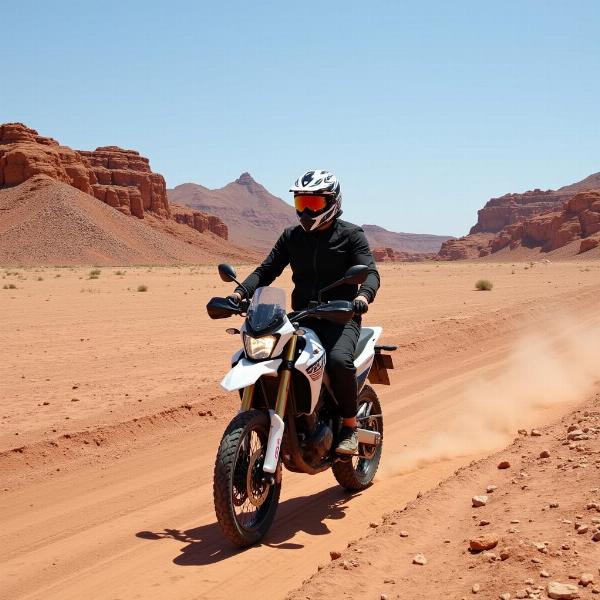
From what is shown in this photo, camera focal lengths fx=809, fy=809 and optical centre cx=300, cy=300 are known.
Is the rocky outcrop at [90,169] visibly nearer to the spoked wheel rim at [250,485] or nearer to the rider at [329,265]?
the rider at [329,265]

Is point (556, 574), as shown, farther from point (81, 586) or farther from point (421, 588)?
point (81, 586)

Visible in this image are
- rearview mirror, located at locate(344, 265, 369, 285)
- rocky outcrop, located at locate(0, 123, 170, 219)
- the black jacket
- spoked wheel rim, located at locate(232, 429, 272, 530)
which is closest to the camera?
spoked wheel rim, located at locate(232, 429, 272, 530)

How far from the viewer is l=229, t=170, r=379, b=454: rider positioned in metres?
6.36

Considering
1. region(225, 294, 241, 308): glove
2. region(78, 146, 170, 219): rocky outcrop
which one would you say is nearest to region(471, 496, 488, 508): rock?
region(225, 294, 241, 308): glove

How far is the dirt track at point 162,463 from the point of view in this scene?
536cm

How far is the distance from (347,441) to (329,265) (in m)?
1.42

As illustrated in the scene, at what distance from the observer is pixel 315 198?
252 inches

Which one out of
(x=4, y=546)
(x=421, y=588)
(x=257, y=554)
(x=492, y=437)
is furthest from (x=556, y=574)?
(x=492, y=437)

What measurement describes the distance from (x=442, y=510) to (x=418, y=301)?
2611 cm

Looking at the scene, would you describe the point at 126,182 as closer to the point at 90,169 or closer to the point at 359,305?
the point at 90,169

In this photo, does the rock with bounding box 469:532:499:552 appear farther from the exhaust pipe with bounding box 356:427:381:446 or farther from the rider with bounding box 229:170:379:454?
the exhaust pipe with bounding box 356:427:381:446

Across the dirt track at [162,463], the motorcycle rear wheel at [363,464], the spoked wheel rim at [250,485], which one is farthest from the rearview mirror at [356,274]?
the dirt track at [162,463]

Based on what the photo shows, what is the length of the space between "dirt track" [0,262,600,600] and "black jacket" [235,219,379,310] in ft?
5.91

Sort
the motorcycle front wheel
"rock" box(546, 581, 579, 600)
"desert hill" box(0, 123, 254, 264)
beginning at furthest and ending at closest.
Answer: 1. "desert hill" box(0, 123, 254, 264)
2. the motorcycle front wheel
3. "rock" box(546, 581, 579, 600)
